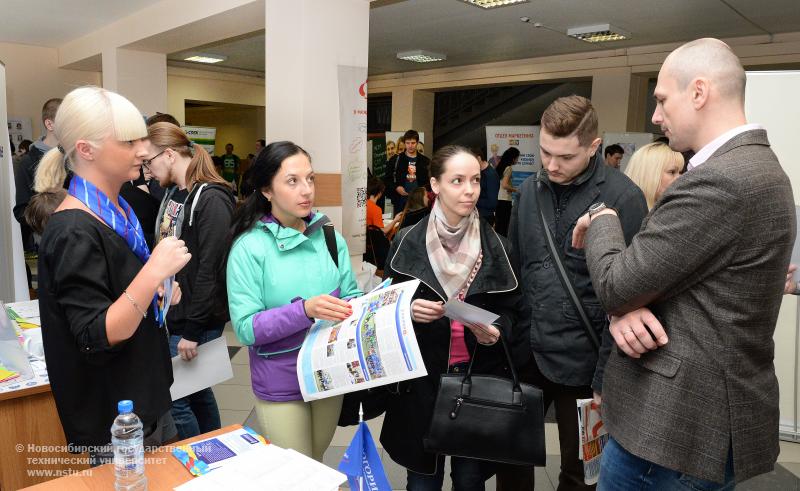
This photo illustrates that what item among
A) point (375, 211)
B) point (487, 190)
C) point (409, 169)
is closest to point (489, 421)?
point (375, 211)

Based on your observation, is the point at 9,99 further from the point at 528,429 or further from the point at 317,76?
the point at 528,429

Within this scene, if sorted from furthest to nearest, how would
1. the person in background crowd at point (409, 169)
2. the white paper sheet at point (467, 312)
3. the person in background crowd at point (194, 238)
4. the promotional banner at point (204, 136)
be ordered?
1. the promotional banner at point (204, 136)
2. the person in background crowd at point (409, 169)
3. the person in background crowd at point (194, 238)
4. the white paper sheet at point (467, 312)

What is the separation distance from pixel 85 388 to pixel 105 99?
0.71 meters

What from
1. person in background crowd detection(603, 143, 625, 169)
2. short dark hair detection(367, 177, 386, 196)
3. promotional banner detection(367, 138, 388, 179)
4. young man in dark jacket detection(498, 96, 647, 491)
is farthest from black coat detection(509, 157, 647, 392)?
promotional banner detection(367, 138, 388, 179)

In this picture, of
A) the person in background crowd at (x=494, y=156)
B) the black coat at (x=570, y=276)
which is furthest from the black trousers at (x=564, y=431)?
the person in background crowd at (x=494, y=156)

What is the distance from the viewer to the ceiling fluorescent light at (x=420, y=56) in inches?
359

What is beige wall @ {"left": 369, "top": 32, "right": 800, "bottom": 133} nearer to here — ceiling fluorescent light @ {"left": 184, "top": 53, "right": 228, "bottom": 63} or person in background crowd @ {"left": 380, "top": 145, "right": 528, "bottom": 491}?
ceiling fluorescent light @ {"left": 184, "top": 53, "right": 228, "bottom": 63}

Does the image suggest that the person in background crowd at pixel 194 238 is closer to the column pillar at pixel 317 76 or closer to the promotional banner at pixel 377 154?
the column pillar at pixel 317 76

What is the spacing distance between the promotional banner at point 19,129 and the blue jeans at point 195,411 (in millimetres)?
8499

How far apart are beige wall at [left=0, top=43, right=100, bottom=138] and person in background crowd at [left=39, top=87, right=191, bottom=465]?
9081 mm

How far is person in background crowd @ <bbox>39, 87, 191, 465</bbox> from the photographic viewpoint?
1.24 metres

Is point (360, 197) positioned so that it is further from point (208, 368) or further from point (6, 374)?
point (6, 374)

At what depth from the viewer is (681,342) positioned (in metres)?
1.12

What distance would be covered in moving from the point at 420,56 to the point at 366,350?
28.9 ft
